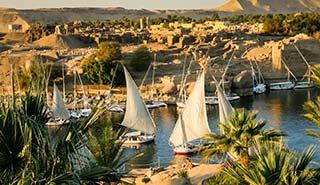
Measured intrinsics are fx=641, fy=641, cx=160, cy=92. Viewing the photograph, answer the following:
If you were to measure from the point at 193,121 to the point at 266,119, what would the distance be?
356 inches

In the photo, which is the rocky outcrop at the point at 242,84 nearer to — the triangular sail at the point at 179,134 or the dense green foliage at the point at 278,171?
the triangular sail at the point at 179,134

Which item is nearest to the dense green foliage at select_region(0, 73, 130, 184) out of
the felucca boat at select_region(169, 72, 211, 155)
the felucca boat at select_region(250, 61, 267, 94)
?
the felucca boat at select_region(169, 72, 211, 155)

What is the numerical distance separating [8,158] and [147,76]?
4120 centimetres

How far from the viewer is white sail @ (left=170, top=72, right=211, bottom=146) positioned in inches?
916

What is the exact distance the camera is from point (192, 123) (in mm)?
23906

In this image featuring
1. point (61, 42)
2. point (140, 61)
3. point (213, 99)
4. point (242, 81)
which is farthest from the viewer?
point (61, 42)

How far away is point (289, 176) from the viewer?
7.25 meters

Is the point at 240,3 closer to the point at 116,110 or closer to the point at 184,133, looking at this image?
the point at 116,110

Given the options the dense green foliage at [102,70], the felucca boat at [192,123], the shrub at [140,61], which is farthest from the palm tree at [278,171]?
the shrub at [140,61]

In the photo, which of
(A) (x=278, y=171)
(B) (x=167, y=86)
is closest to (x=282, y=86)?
(B) (x=167, y=86)

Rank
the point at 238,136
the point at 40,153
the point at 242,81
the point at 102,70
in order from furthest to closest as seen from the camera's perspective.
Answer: the point at 102,70
the point at 242,81
the point at 238,136
the point at 40,153

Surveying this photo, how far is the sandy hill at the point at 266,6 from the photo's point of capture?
158 m

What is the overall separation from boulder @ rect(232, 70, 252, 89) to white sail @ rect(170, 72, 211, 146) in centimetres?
1990

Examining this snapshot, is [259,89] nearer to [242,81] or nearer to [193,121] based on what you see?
[242,81]
